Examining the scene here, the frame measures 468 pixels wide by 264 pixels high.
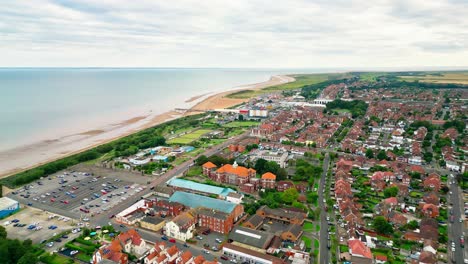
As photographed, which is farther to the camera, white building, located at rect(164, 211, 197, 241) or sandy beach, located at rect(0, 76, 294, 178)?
sandy beach, located at rect(0, 76, 294, 178)

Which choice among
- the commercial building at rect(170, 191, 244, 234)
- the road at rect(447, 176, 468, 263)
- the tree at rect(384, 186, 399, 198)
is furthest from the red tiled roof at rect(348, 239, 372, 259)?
the tree at rect(384, 186, 399, 198)

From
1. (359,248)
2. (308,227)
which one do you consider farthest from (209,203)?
(359,248)

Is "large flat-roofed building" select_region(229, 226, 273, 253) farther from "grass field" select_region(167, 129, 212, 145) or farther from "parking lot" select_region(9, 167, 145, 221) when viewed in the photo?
"grass field" select_region(167, 129, 212, 145)

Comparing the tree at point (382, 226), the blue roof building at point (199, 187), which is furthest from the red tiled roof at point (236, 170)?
the tree at point (382, 226)

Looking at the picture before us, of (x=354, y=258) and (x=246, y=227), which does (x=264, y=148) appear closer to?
(x=246, y=227)

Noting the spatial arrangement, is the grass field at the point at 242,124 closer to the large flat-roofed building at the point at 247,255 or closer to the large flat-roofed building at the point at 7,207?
the large flat-roofed building at the point at 7,207
